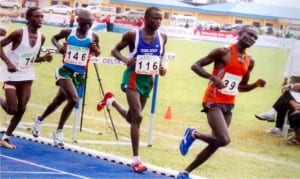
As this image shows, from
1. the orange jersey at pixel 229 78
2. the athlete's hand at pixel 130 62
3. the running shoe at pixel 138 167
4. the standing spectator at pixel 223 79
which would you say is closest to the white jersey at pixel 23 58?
the athlete's hand at pixel 130 62

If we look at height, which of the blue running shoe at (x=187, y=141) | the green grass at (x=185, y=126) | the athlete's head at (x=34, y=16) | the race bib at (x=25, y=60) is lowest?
the green grass at (x=185, y=126)

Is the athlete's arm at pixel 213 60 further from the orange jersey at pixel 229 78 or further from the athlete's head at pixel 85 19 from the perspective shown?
the athlete's head at pixel 85 19

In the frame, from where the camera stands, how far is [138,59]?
22.9ft

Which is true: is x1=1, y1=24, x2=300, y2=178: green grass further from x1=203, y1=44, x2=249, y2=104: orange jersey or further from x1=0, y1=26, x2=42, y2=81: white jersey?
x1=0, y1=26, x2=42, y2=81: white jersey

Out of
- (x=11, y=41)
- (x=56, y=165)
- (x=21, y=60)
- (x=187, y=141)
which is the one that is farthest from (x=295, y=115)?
(x=11, y=41)

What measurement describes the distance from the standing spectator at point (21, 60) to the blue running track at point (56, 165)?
374 millimetres

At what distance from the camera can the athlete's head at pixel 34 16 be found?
7.36 m


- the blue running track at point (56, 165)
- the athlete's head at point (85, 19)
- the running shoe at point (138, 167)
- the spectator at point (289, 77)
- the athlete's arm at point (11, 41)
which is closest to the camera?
the blue running track at point (56, 165)

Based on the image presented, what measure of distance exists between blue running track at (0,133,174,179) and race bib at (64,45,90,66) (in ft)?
3.48

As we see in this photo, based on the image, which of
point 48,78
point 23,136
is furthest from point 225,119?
point 48,78

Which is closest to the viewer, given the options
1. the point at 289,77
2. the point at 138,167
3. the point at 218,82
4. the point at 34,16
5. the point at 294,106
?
the point at 218,82

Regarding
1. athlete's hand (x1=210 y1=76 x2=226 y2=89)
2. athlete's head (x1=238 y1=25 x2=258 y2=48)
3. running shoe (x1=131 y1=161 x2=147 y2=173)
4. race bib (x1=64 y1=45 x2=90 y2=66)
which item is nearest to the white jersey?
race bib (x1=64 y1=45 x2=90 y2=66)

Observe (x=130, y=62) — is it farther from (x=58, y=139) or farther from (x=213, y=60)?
(x=58, y=139)

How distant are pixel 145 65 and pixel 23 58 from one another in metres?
1.48
